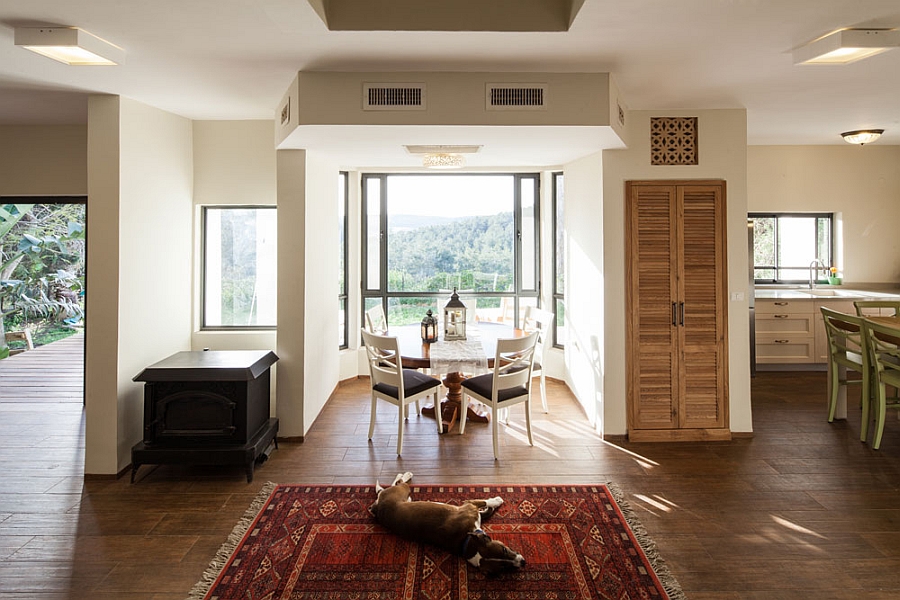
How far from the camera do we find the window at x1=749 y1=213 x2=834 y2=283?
6.36 metres

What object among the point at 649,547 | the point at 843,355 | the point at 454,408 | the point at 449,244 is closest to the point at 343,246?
the point at 449,244

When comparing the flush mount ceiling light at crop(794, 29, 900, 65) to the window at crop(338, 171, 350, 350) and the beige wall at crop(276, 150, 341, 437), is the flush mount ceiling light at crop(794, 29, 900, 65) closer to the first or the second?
the beige wall at crop(276, 150, 341, 437)

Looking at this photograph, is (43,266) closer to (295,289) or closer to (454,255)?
(295,289)

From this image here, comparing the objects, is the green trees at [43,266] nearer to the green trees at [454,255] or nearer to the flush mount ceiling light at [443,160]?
the green trees at [454,255]

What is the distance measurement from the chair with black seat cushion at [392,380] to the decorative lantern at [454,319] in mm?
496

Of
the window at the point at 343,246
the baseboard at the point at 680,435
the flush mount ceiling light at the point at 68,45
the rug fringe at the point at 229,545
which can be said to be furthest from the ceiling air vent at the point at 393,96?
the baseboard at the point at 680,435

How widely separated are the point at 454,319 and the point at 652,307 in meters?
1.64

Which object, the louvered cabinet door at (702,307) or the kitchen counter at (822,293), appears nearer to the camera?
the louvered cabinet door at (702,307)

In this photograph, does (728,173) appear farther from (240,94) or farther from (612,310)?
(240,94)

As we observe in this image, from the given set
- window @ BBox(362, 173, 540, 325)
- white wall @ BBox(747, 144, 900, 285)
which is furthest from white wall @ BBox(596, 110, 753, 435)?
white wall @ BBox(747, 144, 900, 285)

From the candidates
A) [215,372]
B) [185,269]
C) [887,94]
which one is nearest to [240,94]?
[185,269]

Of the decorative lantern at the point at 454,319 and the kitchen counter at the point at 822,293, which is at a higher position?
the kitchen counter at the point at 822,293

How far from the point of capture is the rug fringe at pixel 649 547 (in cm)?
221

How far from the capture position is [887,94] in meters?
3.78
